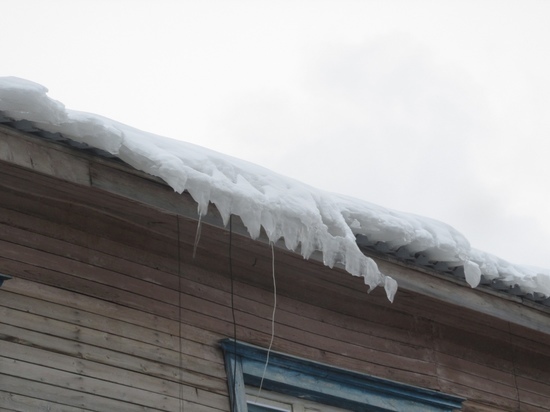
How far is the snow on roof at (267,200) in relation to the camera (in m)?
5.96

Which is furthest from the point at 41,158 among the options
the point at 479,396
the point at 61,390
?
the point at 479,396

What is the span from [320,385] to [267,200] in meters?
1.57

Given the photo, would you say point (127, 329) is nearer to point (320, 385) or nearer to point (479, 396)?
point (320, 385)

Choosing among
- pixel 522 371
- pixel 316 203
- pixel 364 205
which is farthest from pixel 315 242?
pixel 522 371

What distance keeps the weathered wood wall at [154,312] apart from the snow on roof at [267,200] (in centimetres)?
48

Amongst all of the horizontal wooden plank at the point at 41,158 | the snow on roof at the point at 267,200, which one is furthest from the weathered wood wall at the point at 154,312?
the snow on roof at the point at 267,200

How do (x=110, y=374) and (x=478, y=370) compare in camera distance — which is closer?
(x=110, y=374)

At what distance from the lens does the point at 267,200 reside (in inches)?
257

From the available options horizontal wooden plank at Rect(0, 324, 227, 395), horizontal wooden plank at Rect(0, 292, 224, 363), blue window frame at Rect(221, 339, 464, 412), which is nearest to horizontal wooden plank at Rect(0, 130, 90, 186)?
horizontal wooden plank at Rect(0, 292, 224, 363)

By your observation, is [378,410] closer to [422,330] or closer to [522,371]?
[422,330]

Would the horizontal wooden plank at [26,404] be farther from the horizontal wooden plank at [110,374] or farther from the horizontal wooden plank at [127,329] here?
the horizontal wooden plank at [127,329]

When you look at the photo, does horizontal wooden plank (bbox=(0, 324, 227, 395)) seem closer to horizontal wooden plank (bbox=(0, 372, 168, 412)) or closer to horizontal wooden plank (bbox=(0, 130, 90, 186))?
horizontal wooden plank (bbox=(0, 372, 168, 412))

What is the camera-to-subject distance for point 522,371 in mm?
8836

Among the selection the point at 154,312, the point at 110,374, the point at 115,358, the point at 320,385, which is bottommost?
the point at 110,374
